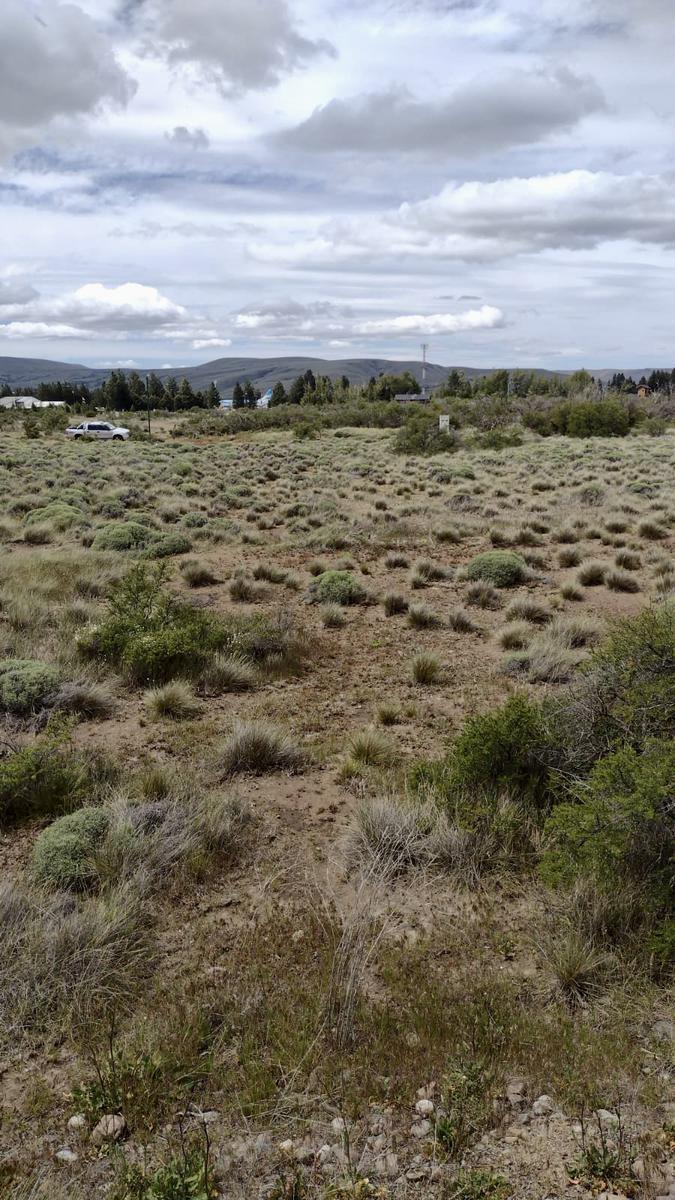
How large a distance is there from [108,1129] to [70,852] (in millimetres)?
1919

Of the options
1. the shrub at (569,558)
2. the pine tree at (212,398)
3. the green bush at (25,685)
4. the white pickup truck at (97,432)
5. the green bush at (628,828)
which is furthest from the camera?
the pine tree at (212,398)

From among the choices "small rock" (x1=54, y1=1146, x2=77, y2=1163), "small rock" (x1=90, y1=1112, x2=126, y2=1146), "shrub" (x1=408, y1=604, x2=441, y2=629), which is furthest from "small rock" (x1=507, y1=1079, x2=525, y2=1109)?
"shrub" (x1=408, y1=604, x2=441, y2=629)

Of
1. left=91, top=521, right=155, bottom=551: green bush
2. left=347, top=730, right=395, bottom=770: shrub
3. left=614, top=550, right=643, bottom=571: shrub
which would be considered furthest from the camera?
left=91, top=521, right=155, bottom=551: green bush

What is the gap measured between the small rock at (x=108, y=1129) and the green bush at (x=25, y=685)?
456cm

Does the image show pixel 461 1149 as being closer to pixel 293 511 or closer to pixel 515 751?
pixel 515 751

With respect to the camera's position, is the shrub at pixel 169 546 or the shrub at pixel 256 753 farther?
the shrub at pixel 169 546

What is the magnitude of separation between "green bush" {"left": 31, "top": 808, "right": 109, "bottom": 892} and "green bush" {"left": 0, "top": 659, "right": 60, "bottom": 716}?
2.35 m

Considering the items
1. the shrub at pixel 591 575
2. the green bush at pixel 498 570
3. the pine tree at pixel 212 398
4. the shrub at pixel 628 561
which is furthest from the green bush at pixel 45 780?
the pine tree at pixel 212 398

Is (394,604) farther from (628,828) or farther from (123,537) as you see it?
(628,828)

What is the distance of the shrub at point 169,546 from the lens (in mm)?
14547

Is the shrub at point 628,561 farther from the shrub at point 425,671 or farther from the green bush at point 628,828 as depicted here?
the green bush at point 628,828

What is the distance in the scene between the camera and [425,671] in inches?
324

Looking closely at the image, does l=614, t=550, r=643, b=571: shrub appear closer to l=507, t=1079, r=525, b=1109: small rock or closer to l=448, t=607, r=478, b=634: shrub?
l=448, t=607, r=478, b=634: shrub

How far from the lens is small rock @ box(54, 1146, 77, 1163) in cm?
271
